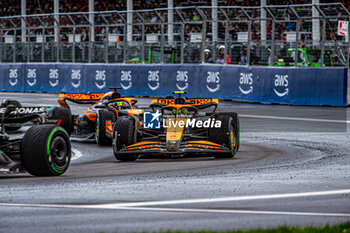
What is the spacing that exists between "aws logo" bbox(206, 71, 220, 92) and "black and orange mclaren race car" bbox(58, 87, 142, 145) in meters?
10.6

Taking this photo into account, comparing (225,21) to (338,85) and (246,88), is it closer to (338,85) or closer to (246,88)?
(246,88)

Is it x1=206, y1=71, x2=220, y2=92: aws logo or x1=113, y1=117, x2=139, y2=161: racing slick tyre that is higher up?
x1=206, y1=71, x2=220, y2=92: aws logo

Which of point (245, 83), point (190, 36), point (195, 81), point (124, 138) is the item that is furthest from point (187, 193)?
point (190, 36)

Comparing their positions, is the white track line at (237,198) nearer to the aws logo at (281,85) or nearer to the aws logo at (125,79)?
the aws logo at (281,85)

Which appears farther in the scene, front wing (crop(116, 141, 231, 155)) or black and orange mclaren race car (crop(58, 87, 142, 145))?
black and orange mclaren race car (crop(58, 87, 142, 145))

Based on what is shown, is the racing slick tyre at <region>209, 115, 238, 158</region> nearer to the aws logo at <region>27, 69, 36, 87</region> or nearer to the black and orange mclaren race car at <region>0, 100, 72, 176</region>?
the black and orange mclaren race car at <region>0, 100, 72, 176</region>

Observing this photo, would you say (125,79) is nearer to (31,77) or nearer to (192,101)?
(31,77)

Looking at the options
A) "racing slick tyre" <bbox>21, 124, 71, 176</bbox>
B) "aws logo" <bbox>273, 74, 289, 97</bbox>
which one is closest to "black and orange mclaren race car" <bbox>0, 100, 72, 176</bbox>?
"racing slick tyre" <bbox>21, 124, 71, 176</bbox>

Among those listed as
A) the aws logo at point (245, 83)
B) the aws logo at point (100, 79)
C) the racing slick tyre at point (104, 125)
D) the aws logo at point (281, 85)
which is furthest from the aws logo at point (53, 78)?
the racing slick tyre at point (104, 125)

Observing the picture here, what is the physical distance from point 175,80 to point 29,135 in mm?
19263

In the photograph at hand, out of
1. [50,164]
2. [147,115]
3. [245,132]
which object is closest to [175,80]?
[245,132]

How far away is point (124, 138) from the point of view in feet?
35.3

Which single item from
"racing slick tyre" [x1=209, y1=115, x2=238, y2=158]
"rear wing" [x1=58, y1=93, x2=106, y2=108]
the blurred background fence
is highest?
the blurred background fence

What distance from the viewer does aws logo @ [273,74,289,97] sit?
23188 millimetres
